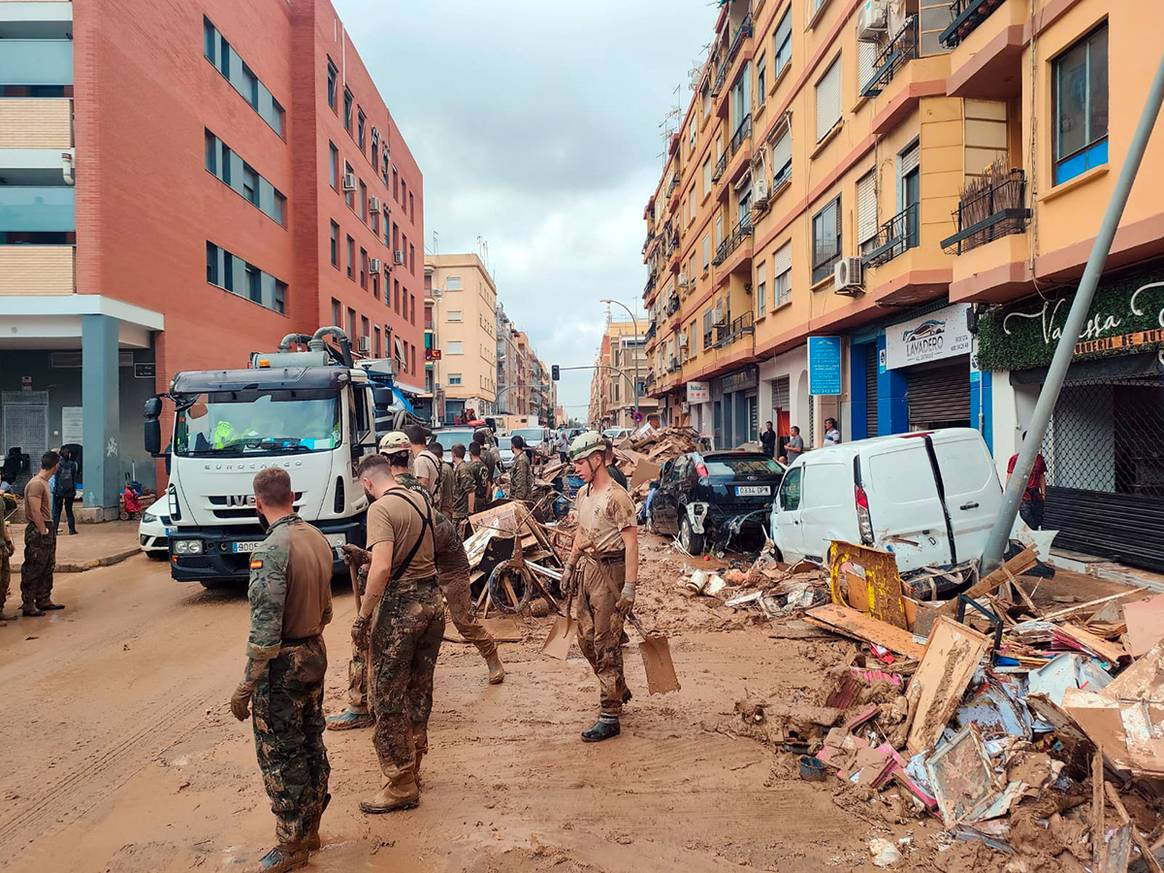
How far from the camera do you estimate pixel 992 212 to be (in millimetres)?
11023

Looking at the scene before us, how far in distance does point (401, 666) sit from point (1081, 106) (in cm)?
1059

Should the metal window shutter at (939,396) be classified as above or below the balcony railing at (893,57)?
below

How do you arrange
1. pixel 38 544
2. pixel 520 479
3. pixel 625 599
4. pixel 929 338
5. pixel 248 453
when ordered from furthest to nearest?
pixel 929 338
pixel 520 479
pixel 248 453
pixel 38 544
pixel 625 599

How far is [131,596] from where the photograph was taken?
9.63 m

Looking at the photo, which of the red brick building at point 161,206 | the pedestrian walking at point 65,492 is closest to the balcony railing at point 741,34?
the red brick building at point 161,206

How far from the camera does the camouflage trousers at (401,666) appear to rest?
153 inches

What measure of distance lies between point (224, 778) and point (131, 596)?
6.49 metres

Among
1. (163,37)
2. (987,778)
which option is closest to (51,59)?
(163,37)

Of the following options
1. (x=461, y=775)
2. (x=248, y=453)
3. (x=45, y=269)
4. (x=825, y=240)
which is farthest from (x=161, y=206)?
(x=461, y=775)

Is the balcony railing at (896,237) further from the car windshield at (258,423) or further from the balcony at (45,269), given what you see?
the balcony at (45,269)

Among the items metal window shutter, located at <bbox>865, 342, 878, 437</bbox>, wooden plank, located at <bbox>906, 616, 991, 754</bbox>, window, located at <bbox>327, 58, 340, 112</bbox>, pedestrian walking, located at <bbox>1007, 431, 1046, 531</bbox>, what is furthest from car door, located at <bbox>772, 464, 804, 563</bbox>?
window, located at <bbox>327, 58, 340, 112</bbox>

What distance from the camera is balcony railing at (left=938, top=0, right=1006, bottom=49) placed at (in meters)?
10.7

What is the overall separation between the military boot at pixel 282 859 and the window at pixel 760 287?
21669 mm

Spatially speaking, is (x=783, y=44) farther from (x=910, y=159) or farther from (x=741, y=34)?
(x=910, y=159)
